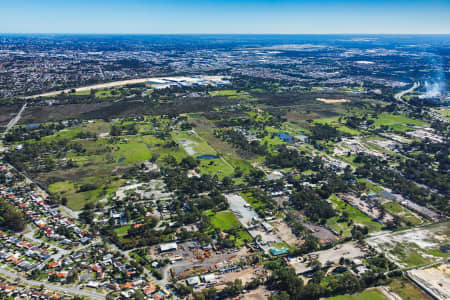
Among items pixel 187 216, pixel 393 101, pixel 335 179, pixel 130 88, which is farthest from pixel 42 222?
pixel 393 101

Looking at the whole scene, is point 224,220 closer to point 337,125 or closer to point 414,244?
point 414,244

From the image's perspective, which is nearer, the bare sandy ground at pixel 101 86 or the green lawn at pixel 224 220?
the green lawn at pixel 224 220

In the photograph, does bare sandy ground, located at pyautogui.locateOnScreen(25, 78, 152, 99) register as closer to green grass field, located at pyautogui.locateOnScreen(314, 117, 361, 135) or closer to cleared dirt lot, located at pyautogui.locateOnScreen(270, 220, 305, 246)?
green grass field, located at pyautogui.locateOnScreen(314, 117, 361, 135)

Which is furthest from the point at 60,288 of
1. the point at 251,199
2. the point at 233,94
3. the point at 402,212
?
the point at 233,94

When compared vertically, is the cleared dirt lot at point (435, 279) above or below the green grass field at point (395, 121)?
below

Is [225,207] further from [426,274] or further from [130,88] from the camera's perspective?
[130,88]

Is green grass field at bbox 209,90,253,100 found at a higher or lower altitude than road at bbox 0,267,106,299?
higher

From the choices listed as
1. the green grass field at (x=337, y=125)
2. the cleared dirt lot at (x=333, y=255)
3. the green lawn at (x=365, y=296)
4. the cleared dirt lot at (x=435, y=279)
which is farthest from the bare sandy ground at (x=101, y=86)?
the cleared dirt lot at (x=435, y=279)

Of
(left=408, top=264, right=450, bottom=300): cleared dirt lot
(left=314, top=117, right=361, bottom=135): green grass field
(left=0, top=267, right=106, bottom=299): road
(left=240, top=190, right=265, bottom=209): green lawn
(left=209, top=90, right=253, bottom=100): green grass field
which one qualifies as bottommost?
(left=408, top=264, right=450, bottom=300): cleared dirt lot

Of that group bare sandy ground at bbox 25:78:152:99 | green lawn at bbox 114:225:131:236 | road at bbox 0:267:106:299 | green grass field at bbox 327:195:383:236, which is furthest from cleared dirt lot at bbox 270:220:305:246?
bare sandy ground at bbox 25:78:152:99

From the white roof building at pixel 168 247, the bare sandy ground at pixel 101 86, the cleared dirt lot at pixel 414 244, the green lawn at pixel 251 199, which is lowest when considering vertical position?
the cleared dirt lot at pixel 414 244

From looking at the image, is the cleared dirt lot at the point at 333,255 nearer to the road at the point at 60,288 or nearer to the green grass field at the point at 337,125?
the road at the point at 60,288

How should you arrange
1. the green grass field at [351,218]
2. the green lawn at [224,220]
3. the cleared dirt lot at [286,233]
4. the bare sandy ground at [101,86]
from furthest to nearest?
the bare sandy ground at [101,86] < the green grass field at [351,218] < the green lawn at [224,220] < the cleared dirt lot at [286,233]
